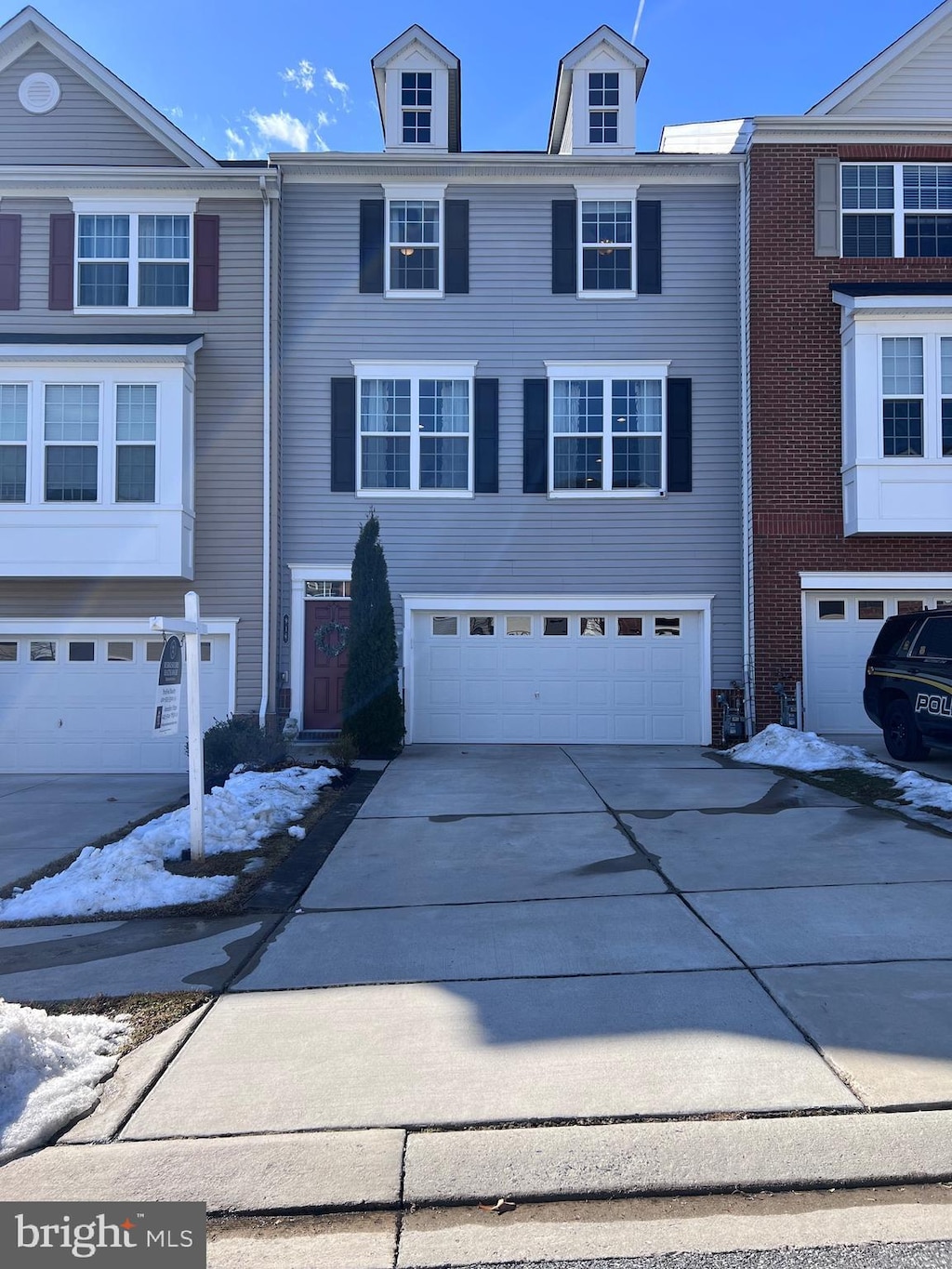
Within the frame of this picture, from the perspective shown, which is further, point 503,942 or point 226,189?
point 226,189

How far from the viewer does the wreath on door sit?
1447 cm

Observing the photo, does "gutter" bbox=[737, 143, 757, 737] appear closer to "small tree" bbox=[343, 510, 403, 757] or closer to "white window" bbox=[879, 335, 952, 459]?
"white window" bbox=[879, 335, 952, 459]

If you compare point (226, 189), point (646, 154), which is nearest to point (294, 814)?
point (226, 189)

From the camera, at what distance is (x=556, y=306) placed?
48.6 feet

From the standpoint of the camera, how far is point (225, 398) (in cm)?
1451

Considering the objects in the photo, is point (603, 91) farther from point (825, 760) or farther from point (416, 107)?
point (825, 760)

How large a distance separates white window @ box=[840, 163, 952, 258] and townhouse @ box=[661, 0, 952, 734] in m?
0.02

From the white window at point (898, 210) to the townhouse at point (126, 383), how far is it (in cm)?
911

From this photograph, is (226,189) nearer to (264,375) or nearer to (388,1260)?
(264,375)

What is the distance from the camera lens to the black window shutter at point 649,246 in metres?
14.8

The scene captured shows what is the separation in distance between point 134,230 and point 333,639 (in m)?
7.20

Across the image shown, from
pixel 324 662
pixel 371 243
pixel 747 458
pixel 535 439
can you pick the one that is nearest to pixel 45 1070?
pixel 324 662

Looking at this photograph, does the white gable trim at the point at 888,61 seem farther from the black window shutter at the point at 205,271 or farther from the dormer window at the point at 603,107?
the black window shutter at the point at 205,271

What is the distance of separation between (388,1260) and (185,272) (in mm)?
14756
